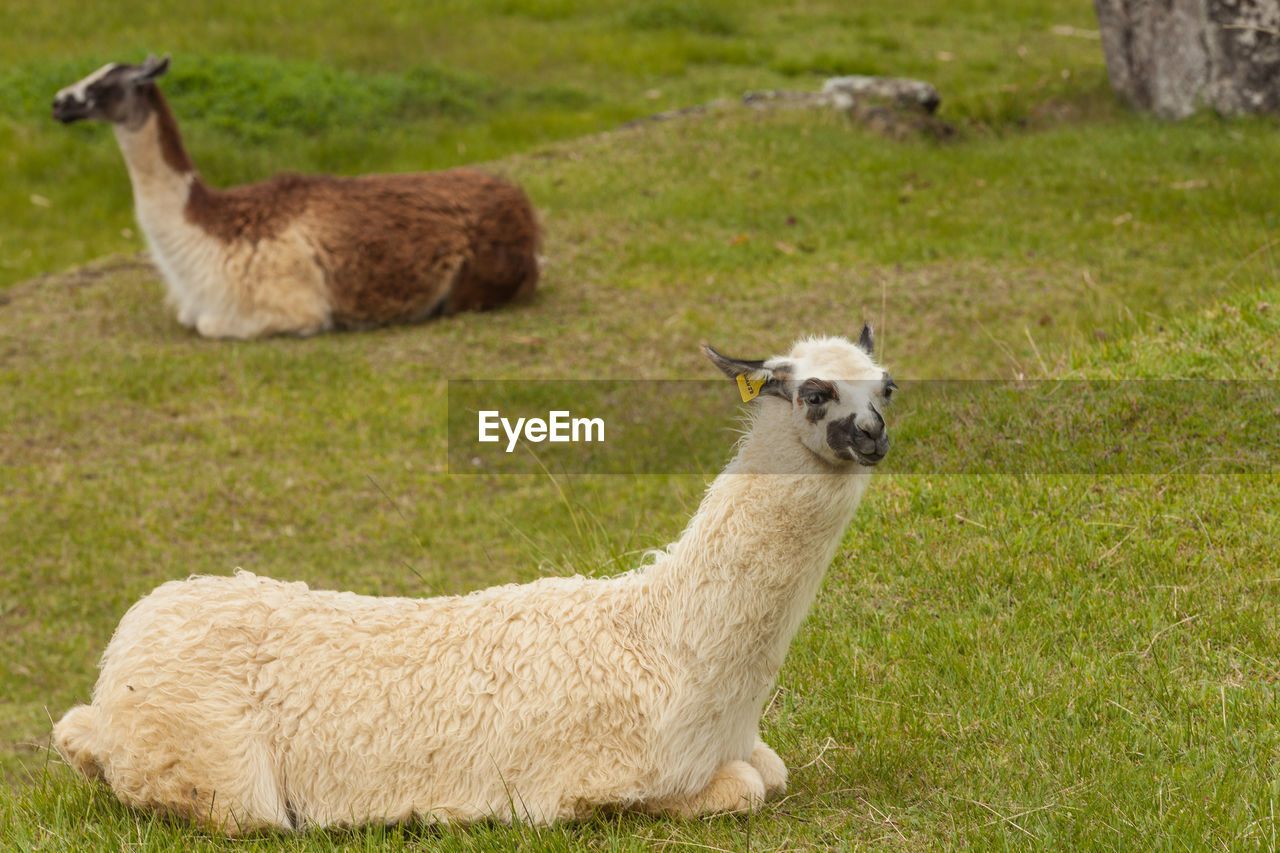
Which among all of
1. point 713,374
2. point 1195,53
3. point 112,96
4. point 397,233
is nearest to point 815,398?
point 713,374

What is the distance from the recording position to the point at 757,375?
12.1ft

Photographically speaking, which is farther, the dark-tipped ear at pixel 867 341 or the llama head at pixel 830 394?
the dark-tipped ear at pixel 867 341

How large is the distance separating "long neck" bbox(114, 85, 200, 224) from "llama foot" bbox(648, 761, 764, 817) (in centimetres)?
879

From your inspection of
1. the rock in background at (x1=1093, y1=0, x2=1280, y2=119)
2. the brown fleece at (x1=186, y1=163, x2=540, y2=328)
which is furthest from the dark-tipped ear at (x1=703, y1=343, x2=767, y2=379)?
the rock in background at (x1=1093, y1=0, x2=1280, y2=119)

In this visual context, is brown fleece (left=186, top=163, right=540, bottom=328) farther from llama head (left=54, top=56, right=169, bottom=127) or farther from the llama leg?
the llama leg

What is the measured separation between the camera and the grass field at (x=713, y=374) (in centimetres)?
406

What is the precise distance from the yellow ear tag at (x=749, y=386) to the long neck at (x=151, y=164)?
28.3 ft

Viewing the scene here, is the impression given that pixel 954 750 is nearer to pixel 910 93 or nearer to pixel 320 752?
pixel 320 752

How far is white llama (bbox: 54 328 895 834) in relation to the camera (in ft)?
12.2

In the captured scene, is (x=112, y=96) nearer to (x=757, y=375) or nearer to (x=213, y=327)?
(x=213, y=327)

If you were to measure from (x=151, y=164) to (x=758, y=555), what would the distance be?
8.96m

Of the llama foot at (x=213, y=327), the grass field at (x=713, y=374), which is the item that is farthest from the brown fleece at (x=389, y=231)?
the llama foot at (x=213, y=327)

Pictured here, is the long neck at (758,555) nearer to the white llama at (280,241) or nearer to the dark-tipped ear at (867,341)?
the dark-tipped ear at (867,341)

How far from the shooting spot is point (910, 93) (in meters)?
15.2
